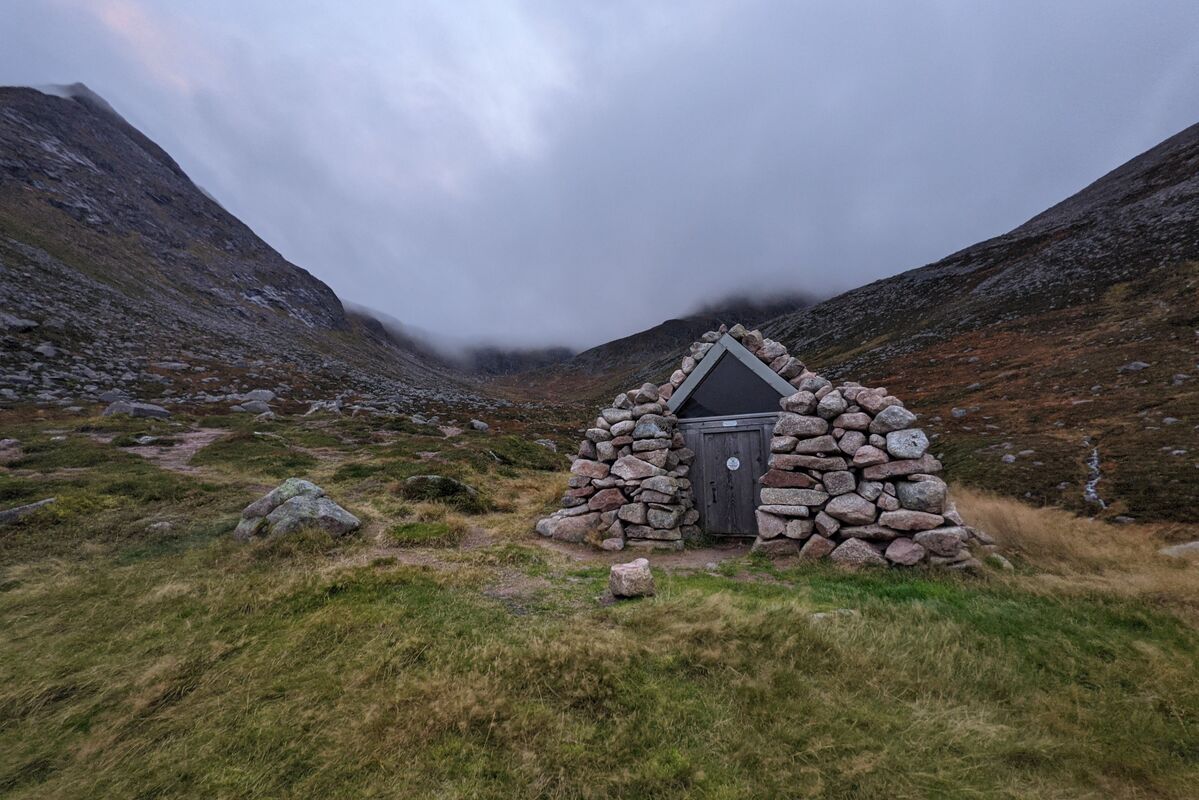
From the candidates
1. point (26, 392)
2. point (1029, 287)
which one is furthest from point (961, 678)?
point (1029, 287)

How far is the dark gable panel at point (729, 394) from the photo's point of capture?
11352mm

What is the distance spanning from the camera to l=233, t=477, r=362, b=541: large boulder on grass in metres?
8.92

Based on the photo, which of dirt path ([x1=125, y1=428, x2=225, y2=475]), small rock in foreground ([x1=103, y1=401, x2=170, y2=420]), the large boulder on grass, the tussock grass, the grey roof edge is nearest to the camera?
the tussock grass

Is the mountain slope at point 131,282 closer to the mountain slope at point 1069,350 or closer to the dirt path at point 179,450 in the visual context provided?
the dirt path at point 179,450

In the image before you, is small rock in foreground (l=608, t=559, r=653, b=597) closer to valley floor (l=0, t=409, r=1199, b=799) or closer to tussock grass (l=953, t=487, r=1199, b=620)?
valley floor (l=0, t=409, r=1199, b=799)

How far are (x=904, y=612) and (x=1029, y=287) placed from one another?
5739 centimetres

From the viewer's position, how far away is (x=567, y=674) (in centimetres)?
445

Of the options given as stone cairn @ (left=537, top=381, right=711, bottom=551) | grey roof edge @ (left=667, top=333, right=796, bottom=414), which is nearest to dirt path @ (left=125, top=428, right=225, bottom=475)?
stone cairn @ (left=537, top=381, right=711, bottom=551)

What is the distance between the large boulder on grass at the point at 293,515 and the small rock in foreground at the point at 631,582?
6161 mm

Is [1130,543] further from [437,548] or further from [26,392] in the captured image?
[26,392]

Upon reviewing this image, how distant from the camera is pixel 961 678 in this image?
15.0 ft

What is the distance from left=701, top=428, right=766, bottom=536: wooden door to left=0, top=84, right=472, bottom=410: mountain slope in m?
29.1

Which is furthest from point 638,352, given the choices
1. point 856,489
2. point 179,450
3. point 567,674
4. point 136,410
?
point 567,674

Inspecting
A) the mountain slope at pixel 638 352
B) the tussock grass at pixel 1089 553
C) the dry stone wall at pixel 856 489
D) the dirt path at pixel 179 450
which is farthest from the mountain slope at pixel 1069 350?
the mountain slope at pixel 638 352
